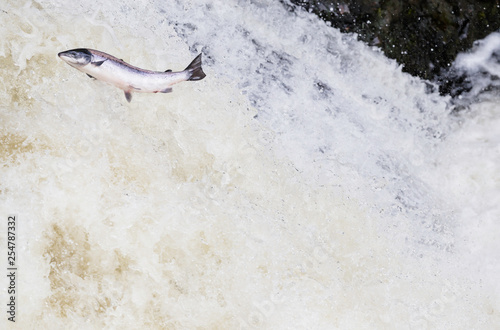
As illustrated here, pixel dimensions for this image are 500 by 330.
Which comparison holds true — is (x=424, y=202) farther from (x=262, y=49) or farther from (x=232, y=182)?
(x=262, y=49)

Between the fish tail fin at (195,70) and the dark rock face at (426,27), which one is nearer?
the fish tail fin at (195,70)

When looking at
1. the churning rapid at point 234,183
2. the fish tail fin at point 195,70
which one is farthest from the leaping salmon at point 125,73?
the churning rapid at point 234,183

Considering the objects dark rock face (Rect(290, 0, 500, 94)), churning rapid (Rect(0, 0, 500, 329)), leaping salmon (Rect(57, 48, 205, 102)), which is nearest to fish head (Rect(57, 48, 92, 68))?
leaping salmon (Rect(57, 48, 205, 102))

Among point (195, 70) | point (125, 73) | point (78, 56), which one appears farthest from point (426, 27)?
point (78, 56)

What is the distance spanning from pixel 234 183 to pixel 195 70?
2.34 ft

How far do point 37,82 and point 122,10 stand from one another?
666 millimetres

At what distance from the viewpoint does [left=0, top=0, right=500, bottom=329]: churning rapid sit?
2789mm

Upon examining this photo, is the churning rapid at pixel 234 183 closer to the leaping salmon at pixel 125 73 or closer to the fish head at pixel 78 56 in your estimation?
the leaping salmon at pixel 125 73

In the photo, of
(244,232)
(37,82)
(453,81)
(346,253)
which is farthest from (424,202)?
(37,82)

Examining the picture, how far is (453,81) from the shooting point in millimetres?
2992

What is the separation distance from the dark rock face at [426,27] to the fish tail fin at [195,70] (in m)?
1.06

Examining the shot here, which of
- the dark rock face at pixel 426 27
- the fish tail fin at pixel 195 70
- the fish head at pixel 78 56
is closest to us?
the fish head at pixel 78 56

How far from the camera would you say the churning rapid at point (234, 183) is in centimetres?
279

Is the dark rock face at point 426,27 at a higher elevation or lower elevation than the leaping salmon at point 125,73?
higher
